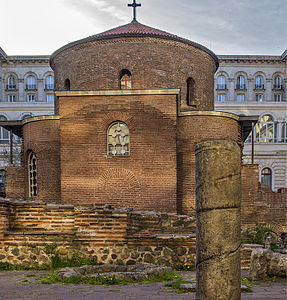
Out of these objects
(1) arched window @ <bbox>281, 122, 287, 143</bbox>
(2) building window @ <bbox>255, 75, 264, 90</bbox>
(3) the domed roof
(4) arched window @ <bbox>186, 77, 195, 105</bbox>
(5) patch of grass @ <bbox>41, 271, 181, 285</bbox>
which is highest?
(2) building window @ <bbox>255, 75, 264, 90</bbox>

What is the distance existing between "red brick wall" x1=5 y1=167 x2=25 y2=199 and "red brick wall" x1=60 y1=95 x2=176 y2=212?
126 inches

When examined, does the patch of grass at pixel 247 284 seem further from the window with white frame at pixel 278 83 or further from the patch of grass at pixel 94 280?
the window with white frame at pixel 278 83

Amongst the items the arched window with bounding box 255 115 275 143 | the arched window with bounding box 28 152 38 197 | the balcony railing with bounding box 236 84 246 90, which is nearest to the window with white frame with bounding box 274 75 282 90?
the balcony railing with bounding box 236 84 246 90

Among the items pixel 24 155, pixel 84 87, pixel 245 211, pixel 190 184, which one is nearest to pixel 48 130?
pixel 24 155

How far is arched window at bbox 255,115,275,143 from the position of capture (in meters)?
32.8

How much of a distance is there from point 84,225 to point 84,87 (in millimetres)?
9434

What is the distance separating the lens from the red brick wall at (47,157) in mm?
12547

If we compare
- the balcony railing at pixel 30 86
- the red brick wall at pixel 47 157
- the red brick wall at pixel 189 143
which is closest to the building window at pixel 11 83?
the balcony railing at pixel 30 86

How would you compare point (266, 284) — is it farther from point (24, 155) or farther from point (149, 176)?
point (24, 155)

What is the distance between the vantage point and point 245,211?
42.3ft

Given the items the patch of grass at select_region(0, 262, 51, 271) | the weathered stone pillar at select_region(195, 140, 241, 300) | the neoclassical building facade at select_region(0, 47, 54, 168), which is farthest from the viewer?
the neoclassical building facade at select_region(0, 47, 54, 168)

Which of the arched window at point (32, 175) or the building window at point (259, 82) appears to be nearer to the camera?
the arched window at point (32, 175)

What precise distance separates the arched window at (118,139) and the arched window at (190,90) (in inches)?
202

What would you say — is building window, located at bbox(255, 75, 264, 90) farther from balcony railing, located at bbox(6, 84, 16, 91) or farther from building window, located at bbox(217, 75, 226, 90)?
balcony railing, located at bbox(6, 84, 16, 91)
